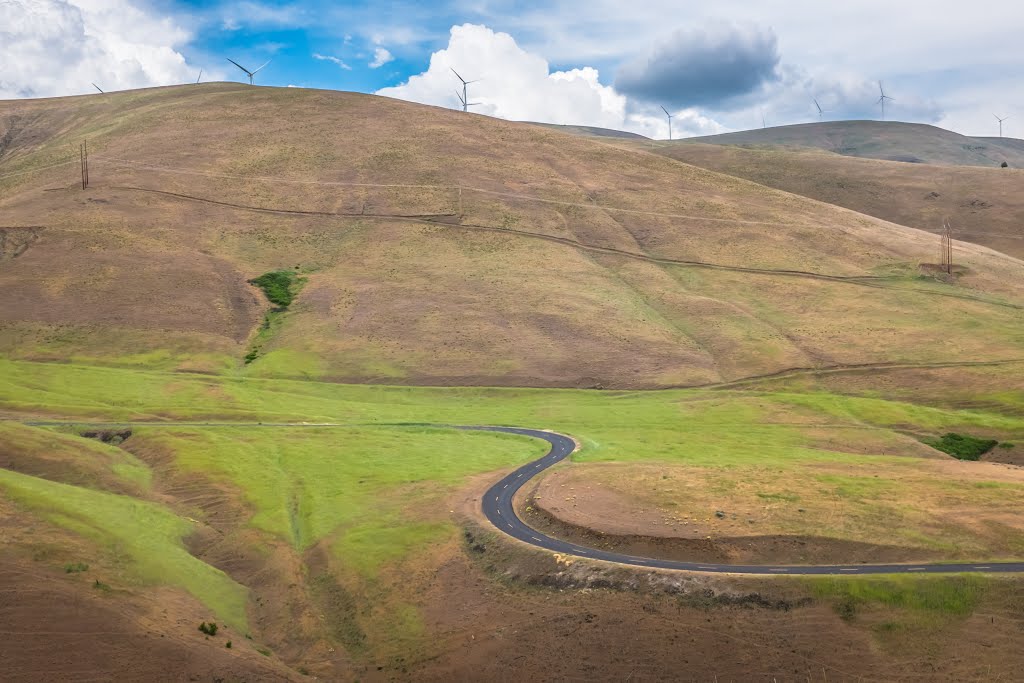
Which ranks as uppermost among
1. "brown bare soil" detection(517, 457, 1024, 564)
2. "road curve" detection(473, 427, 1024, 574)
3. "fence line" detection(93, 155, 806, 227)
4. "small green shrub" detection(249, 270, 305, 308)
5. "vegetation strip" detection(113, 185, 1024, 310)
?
"fence line" detection(93, 155, 806, 227)

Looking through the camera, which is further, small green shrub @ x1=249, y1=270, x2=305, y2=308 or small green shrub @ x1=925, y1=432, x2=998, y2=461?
small green shrub @ x1=249, y1=270, x2=305, y2=308

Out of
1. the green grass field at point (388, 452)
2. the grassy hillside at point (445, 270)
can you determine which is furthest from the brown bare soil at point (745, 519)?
the grassy hillside at point (445, 270)

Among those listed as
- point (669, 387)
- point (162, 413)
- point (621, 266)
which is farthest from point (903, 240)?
point (162, 413)

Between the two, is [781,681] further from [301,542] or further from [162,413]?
[162,413]

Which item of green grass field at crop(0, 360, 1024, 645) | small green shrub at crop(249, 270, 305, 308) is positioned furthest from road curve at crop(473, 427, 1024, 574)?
small green shrub at crop(249, 270, 305, 308)

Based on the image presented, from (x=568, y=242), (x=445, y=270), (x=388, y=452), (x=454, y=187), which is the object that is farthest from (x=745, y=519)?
(x=454, y=187)

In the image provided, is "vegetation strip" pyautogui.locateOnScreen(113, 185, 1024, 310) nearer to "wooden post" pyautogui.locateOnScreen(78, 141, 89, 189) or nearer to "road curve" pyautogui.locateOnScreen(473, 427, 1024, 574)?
"wooden post" pyautogui.locateOnScreen(78, 141, 89, 189)
